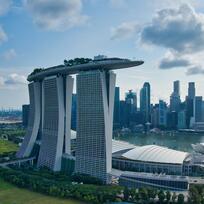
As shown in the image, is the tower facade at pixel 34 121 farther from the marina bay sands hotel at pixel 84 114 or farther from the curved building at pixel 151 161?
the curved building at pixel 151 161

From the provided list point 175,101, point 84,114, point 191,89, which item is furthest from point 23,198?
point 191,89

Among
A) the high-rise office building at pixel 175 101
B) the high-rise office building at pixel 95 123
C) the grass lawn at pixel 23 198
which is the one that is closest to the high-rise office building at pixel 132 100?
the high-rise office building at pixel 175 101

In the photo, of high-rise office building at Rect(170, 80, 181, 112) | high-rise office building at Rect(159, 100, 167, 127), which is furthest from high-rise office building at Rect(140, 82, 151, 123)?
high-rise office building at Rect(170, 80, 181, 112)

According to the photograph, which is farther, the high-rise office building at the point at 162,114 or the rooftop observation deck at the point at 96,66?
the high-rise office building at the point at 162,114

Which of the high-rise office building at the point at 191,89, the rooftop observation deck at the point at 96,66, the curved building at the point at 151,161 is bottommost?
the curved building at the point at 151,161

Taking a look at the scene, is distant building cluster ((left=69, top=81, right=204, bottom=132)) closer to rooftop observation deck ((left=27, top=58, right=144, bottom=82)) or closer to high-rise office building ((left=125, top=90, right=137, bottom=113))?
high-rise office building ((left=125, top=90, right=137, bottom=113))

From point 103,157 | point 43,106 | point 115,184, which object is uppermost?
point 43,106

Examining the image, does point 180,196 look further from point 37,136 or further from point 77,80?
point 37,136

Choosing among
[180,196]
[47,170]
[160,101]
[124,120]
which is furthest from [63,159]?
[160,101]
